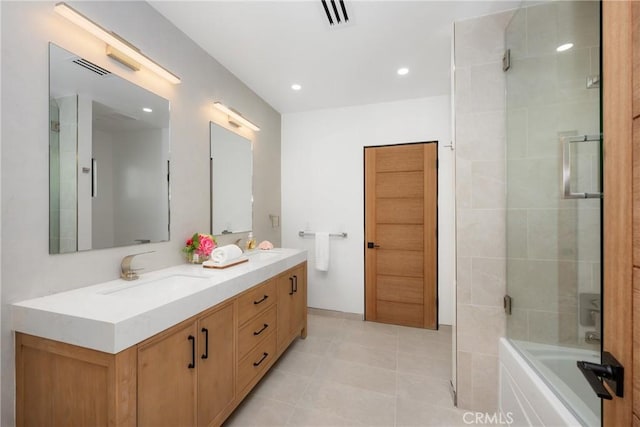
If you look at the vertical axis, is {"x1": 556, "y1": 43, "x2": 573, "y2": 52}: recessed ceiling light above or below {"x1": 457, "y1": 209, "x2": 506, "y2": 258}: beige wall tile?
above

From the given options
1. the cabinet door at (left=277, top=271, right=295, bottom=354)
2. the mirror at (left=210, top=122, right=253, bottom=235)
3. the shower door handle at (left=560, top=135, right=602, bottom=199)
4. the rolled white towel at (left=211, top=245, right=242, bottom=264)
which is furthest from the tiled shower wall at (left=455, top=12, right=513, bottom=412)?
the mirror at (left=210, top=122, right=253, bottom=235)

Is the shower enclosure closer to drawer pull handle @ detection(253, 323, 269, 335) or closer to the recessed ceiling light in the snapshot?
the recessed ceiling light

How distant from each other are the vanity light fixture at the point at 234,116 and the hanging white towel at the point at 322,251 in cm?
148

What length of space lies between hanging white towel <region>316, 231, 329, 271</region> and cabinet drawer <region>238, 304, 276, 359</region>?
1187 mm

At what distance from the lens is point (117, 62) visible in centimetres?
146

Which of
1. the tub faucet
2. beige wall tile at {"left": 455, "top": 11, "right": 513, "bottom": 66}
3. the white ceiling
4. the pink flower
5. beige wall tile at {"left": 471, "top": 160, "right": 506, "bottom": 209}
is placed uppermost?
the white ceiling

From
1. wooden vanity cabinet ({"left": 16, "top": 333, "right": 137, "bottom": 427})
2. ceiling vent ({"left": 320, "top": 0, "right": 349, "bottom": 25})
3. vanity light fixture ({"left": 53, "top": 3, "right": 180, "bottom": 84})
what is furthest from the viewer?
ceiling vent ({"left": 320, "top": 0, "right": 349, "bottom": 25})

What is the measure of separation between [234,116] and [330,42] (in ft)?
3.47

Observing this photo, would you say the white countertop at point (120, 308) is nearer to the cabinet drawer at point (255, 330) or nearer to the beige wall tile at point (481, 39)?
the cabinet drawer at point (255, 330)

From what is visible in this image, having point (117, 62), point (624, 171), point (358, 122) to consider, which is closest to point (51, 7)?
point (117, 62)

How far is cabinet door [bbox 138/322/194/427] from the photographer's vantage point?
102cm

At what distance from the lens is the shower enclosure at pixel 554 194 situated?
3.51ft

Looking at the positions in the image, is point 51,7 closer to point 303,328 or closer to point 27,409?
point 27,409

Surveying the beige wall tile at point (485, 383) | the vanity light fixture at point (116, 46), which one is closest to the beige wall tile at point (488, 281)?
the beige wall tile at point (485, 383)
